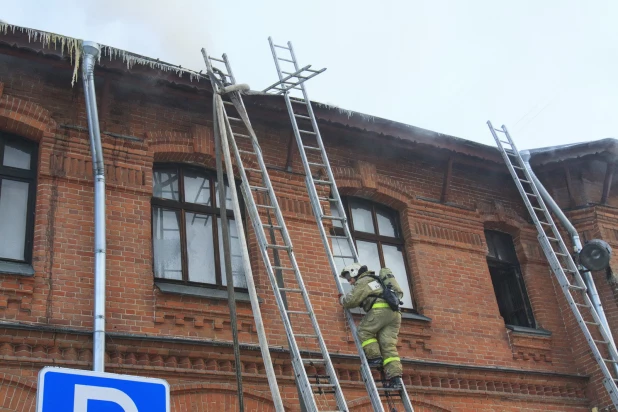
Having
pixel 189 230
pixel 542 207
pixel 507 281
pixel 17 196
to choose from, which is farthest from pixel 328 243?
pixel 507 281

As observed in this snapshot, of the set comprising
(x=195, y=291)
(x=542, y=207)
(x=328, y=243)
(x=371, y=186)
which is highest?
(x=371, y=186)

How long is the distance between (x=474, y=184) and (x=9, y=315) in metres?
7.24

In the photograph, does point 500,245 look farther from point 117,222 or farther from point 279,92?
point 117,222

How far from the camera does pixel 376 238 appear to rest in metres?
10.9

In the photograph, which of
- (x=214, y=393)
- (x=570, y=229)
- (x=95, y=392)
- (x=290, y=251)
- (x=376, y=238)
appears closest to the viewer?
(x=95, y=392)

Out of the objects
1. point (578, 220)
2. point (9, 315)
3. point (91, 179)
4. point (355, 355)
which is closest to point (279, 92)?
point (91, 179)

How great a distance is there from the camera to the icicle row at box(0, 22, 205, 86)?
8.55m

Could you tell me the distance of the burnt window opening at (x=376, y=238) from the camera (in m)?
10.6

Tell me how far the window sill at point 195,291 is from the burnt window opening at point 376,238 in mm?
1894

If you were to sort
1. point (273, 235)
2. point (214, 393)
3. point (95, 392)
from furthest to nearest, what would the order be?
point (273, 235) → point (214, 393) → point (95, 392)

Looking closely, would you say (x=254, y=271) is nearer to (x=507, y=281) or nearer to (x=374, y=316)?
(x=374, y=316)

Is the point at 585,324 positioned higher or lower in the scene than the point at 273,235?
lower

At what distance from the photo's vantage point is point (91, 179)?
8.78m

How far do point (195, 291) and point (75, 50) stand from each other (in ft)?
9.89
